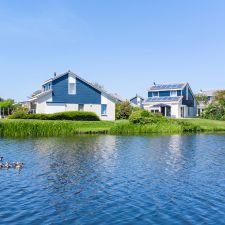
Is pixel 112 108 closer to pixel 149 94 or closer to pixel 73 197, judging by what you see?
pixel 149 94

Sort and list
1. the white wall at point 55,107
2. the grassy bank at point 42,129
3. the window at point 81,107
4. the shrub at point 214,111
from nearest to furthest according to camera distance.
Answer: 1. the grassy bank at point 42,129
2. the white wall at point 55,107
3. the window at point 81,107
4. the shrub at point 214,111

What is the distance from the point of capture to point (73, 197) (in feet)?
57.9

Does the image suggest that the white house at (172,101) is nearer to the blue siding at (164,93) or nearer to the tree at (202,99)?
the blue siding at (164,93)

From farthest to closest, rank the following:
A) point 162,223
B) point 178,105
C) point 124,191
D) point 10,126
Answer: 1. point 178,105
2. point 10,126
3. point 124,191
4. point 162,223

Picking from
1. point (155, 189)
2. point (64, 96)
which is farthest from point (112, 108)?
point (155, 189)

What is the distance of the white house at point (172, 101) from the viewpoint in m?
86.7

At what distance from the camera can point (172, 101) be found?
87250 millimetres

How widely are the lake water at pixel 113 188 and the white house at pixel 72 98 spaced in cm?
3273

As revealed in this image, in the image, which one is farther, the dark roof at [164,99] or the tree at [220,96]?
the tree at [220,96]

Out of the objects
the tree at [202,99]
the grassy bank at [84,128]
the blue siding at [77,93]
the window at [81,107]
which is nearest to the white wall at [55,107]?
the blue siding at [77,93]

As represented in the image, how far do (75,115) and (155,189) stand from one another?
4313cm

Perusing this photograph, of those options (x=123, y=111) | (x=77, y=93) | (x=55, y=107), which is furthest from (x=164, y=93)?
(x=55, y=107)

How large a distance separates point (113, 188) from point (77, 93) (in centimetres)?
4919

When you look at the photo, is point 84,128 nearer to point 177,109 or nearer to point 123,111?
point 123,111
